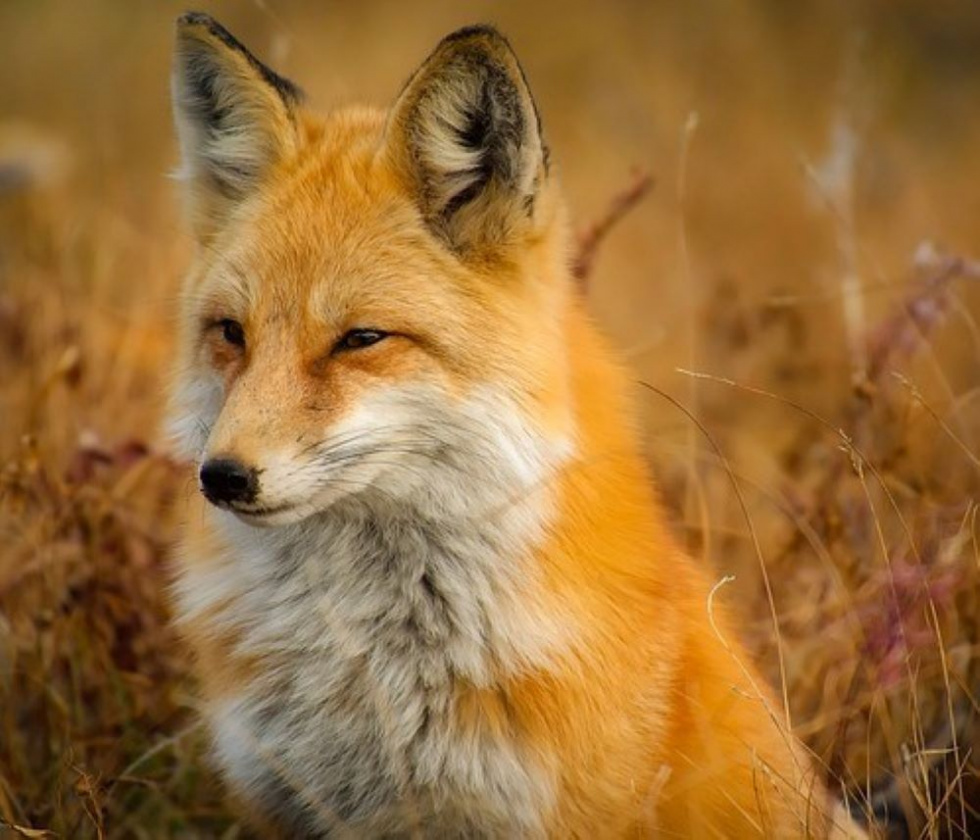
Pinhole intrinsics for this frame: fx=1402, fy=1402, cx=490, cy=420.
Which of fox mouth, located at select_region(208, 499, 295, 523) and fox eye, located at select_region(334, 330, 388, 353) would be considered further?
fox eye, located at select_region(334, 330, 388, 353)

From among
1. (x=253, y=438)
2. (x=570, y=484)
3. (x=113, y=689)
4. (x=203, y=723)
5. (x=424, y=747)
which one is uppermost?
(x=253, y=438)

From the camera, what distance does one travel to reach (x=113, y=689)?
13.4 ft

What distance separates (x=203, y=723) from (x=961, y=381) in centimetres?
396

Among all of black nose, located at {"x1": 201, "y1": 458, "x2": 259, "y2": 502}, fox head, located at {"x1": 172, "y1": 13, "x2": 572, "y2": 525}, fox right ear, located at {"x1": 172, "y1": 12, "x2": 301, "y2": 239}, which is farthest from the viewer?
fox right ear, located at {"x1": 172, "y1": 12, "x2": 301, "y2": 239}

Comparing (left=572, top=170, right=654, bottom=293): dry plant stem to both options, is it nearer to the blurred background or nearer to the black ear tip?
the blurred background

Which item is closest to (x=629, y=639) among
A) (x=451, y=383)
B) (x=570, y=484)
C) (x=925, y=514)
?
(x=570, y=484)

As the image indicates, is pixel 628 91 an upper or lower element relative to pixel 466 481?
lower

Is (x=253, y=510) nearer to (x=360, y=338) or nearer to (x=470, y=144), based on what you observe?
(x=360, y=338)

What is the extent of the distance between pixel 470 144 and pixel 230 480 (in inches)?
37.6

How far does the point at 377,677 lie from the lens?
3.00 metres

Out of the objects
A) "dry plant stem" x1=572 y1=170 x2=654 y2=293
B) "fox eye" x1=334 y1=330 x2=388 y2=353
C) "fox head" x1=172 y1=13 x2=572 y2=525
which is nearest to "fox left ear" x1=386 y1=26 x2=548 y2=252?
"fox head" x1=172 y1=13 x2=572 y2=525

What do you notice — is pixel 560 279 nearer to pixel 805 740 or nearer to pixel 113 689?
pixel 805 740

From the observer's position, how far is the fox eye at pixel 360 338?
2.98 metres

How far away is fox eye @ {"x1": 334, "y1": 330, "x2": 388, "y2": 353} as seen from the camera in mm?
2984
